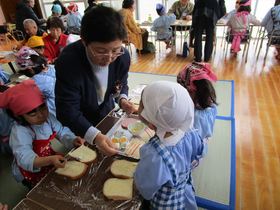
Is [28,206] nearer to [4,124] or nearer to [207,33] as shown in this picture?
[4,124]

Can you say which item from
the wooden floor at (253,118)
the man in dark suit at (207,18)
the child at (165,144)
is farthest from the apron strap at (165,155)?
the man in dark suit at (207,18)

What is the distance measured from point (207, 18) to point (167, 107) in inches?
133

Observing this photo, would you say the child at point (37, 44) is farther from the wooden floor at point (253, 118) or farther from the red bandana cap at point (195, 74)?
the red bandana cap at point (195, 74)

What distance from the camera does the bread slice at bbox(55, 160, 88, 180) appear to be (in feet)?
2.95

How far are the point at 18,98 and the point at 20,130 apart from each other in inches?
6.8

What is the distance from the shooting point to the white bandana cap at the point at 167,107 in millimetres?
749

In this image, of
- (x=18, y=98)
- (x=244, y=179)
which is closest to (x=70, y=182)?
(x=18, y=98)

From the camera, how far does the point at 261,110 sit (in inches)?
96.7

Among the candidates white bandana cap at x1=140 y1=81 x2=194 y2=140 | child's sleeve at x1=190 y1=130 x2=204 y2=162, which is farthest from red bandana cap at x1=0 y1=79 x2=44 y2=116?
child's sleeve at x1=190 y1=130 x2=204 y2=162

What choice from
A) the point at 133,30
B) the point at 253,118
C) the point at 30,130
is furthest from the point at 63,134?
the point at 133,30

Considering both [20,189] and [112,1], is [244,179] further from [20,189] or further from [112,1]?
[112,1]

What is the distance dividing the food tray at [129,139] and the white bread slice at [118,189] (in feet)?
0.51

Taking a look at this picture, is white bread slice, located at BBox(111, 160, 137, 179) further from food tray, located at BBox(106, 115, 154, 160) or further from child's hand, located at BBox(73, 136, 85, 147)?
child's hand, located at BBox(73, 136, 85, 147)

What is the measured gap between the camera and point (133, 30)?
4371 mm
